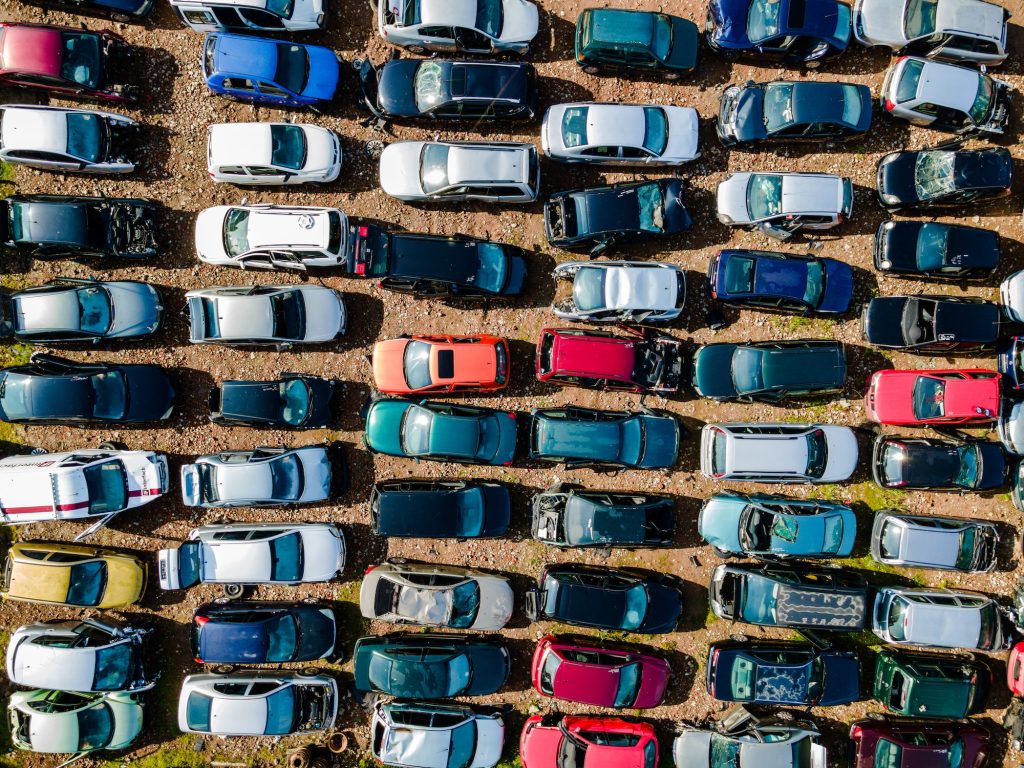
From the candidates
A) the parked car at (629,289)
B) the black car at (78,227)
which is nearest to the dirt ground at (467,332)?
the black car at (78,227)

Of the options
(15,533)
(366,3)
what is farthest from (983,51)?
(15,533)

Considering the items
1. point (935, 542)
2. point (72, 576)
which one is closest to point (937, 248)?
point (935, 542)

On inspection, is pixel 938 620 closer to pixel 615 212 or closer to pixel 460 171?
pixel 615 212

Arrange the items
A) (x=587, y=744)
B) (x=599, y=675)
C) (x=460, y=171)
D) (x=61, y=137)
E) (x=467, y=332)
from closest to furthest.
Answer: (x=460, y=171) → (x=61, y=137) → (x=599, y=675) → (x=587, y=744) → (x=467, y=332)

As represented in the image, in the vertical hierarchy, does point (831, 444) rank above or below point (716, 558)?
above

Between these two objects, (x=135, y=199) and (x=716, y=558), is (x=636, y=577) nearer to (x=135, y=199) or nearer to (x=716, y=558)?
(x=716, y=558)

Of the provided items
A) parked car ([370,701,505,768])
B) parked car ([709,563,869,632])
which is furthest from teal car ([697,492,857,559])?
parked car ([370,701,505,768])

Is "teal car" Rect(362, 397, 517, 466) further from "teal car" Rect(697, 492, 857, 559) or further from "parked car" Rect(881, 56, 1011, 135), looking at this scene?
"parked car" Rect(881, 56, 1011, 135)
